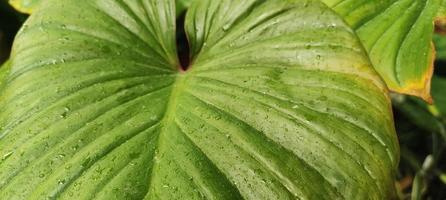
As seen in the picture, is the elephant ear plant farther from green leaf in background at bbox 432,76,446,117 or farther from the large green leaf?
green leaf in background at bbox 432,76,446,117

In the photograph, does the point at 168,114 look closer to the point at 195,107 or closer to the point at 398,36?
the point at 195,107

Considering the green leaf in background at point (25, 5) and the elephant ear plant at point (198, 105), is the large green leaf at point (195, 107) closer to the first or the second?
the elephant ear plant at point (198, 105)

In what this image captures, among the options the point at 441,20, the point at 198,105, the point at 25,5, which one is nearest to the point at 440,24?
the point at 441,20

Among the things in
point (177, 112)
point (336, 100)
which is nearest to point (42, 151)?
point (177, 112)

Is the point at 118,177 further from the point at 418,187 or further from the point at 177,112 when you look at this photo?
the point at 418,187

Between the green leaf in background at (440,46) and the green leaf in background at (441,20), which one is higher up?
the green leaf in background at (441,20)

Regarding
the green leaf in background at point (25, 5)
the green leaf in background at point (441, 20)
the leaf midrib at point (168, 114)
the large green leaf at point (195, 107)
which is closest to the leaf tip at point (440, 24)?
the green leaf in background at point (441, 20)
